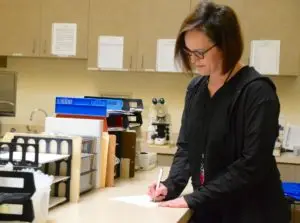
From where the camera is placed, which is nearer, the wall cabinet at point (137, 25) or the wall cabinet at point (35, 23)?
the wall cabinet at point (137, 25)

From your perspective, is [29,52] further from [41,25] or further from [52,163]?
[52,163]

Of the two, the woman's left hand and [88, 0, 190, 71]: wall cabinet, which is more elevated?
[88, 0, 190, 71]: wall cabinet

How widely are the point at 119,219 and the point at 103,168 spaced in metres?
0.57

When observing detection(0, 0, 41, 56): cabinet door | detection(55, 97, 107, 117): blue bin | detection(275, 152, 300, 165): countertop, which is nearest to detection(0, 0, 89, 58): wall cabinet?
detection(0, 0, 41, 56): cabinet door

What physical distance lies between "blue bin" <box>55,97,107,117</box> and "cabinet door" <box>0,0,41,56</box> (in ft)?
8.16

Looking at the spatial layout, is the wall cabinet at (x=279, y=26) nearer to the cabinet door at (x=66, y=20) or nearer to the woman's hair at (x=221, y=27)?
the cabinet door at (x=66, y=20)

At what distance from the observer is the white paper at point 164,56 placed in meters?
4.24

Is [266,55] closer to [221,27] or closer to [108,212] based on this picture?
[221,27]

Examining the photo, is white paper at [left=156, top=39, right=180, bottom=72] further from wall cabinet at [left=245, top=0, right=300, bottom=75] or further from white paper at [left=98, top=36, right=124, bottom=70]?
wall cabinet at [left=245, top=0, right=300, bottom=75]


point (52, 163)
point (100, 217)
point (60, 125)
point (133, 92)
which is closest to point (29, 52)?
point (133, 92)

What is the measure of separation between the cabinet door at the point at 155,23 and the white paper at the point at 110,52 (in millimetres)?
174

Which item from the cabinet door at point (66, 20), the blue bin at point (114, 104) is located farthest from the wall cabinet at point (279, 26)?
the blue bin at point (114, 104)

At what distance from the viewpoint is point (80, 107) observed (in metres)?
2.17

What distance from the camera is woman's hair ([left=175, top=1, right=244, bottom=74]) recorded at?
163cm
